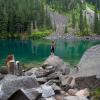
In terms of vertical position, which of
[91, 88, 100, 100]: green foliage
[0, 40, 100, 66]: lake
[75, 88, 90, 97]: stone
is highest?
Result: [91, 88, 100, 100]: green foliage

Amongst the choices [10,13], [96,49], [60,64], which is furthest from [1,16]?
[96,49]

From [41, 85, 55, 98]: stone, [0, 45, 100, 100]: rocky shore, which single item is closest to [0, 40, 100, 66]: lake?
[0, 45, 100, 100]: rocky shore

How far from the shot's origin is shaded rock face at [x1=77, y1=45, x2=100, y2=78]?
2605 centimetres

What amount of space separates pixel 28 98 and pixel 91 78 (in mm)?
6385

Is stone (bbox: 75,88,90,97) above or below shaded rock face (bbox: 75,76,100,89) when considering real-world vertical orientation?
below

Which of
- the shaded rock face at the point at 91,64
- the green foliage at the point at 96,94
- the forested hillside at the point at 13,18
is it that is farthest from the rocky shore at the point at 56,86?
the forested hillside at the point at 13,18

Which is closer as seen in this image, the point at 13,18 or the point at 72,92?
the point at 72,92

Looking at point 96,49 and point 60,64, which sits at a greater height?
point 96,49

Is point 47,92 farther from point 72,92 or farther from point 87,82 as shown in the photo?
point 87,82

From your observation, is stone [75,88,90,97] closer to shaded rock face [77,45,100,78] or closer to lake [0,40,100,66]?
shaded rock face [77,45,100,78]

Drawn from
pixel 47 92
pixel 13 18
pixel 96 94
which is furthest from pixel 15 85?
pixel 13 18

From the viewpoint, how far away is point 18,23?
542ft

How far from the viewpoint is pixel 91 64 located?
27766 mm

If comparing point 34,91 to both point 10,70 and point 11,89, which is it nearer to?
point 11,89
